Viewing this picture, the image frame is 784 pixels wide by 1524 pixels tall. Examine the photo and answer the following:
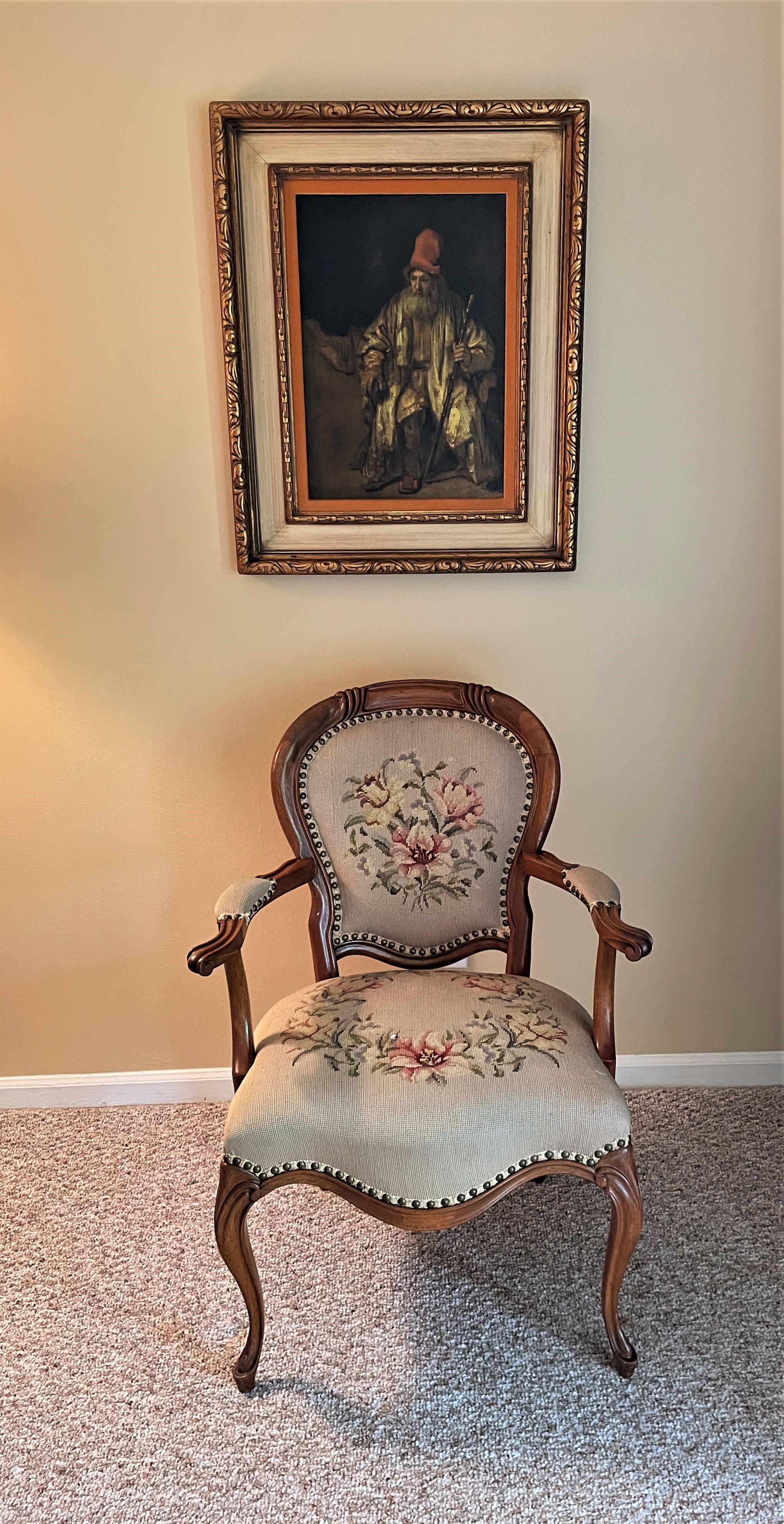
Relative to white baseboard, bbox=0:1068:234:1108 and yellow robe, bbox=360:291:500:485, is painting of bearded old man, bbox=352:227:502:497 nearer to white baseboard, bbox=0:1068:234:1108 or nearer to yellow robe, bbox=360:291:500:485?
yellow robe, bbox=360:291:500:485

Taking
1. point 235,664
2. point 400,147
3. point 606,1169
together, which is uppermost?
point 400,147

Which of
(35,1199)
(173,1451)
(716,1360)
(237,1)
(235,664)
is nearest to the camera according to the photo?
(173,1451)

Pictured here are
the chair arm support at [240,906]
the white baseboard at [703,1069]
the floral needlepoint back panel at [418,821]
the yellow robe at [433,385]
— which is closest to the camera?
the chair arm support at [240,906]

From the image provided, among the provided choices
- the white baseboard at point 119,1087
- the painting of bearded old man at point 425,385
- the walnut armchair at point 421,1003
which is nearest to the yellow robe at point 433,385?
the painting of bearded old man at point 425,385

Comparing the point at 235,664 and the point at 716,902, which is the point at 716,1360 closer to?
the point at 716,902

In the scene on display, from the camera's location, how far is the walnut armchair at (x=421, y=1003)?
1.42 meters

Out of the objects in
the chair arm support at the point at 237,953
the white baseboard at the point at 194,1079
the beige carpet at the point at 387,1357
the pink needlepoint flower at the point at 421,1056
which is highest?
the chair arm support at the point at 237,953

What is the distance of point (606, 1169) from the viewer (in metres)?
1.44

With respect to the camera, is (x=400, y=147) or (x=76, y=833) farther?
(x=76, y=833)

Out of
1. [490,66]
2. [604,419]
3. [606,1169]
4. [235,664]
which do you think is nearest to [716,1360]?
[606,1169]

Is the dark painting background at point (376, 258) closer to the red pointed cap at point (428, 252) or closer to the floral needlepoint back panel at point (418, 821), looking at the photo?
the red pointed cap at point (428, 252)

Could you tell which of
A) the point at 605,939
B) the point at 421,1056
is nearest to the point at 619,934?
the point at 605,939

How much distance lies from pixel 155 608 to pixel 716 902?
145 centimetres

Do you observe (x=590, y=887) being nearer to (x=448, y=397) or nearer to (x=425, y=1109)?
(x=425, y=1109)
